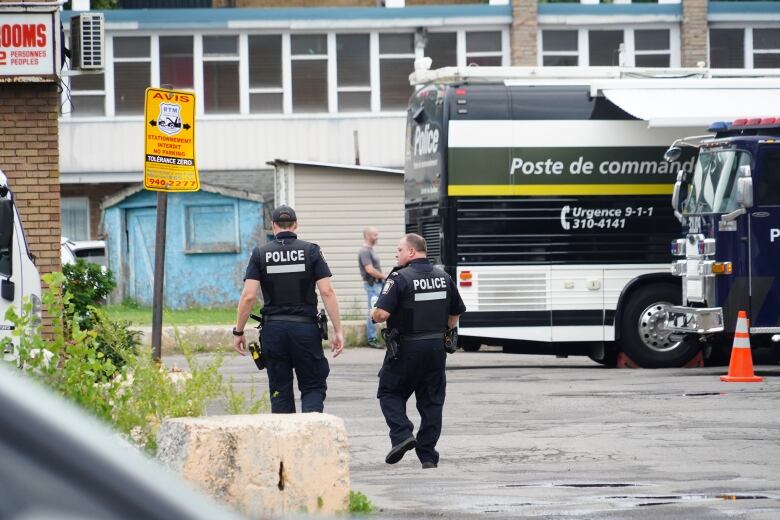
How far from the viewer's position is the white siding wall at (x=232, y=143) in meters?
34.8

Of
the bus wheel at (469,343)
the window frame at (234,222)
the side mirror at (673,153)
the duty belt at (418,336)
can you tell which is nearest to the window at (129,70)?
the window frame at (234,222)

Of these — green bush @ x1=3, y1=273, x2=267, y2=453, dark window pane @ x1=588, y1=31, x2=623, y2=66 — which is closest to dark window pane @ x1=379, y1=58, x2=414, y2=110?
dark window pane @ x1=588, y1=31, x2=623, y2=66

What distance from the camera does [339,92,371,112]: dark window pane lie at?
35312 millimetres

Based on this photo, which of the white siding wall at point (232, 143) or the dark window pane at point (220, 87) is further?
the dark window pane at point (220, 87)

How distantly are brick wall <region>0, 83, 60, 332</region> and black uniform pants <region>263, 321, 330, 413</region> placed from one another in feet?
13.6

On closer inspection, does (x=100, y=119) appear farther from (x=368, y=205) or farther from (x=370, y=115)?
(x=368, y=205)

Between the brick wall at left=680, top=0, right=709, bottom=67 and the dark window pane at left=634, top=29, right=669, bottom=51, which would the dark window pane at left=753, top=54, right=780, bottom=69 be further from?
the dark window pane at left=634, top=29, right=669, bottom=51

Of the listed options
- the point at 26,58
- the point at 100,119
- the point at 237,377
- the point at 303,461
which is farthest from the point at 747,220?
the point at 100,119

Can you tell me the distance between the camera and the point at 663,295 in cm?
1756

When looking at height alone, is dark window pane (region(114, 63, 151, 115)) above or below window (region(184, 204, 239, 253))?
above

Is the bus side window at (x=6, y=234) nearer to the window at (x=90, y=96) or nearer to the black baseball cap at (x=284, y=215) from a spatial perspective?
the black baseball cap at (x=284, y=215)

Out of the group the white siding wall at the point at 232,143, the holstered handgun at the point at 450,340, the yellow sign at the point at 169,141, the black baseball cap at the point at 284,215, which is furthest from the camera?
the white siding wall at the point at 232,143

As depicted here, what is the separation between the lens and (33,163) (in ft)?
43.9

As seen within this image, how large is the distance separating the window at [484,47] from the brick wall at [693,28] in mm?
4601
